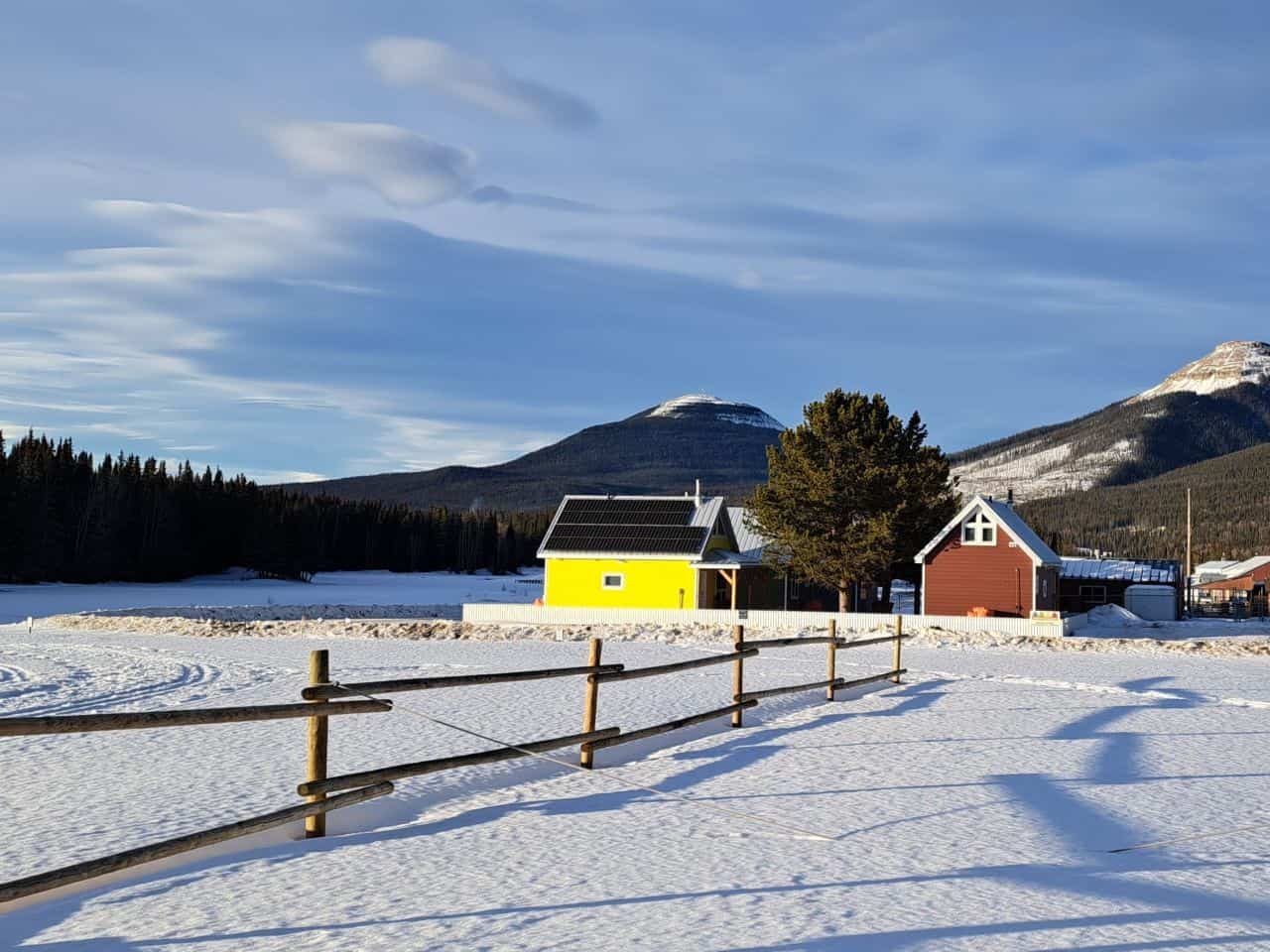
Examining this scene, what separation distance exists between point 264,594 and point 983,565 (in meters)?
50.9

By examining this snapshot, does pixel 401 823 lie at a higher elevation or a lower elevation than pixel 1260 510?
lower

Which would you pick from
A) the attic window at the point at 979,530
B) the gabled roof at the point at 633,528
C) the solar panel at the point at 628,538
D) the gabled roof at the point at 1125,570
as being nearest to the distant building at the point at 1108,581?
the gabled roof at the point at 1125,570

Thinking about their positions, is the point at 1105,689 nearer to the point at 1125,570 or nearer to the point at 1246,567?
the point at 1125,570

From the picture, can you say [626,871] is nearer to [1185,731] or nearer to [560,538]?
[1185,731]

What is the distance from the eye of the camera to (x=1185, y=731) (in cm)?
1645

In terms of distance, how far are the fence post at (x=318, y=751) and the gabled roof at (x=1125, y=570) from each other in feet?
183

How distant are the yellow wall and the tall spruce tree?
13.4 ft

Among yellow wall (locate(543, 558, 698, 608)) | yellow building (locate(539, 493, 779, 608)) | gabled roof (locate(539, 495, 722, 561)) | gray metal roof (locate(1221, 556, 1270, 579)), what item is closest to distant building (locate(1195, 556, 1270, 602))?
gray metal roof (locate(1221, 556, 1270, 579))

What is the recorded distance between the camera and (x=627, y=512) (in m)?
48.8

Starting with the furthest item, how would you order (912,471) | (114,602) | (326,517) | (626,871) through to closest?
1. (326,517)
2. (114,602)
3. (912,471)
4. (626,871)

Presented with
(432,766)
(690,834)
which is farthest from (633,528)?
(690,834)

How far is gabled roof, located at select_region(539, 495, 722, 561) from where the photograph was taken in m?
46.2

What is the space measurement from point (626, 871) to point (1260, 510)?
200597 millimetres

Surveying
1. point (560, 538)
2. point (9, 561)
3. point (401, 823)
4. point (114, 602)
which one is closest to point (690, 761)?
point (401, 823)
